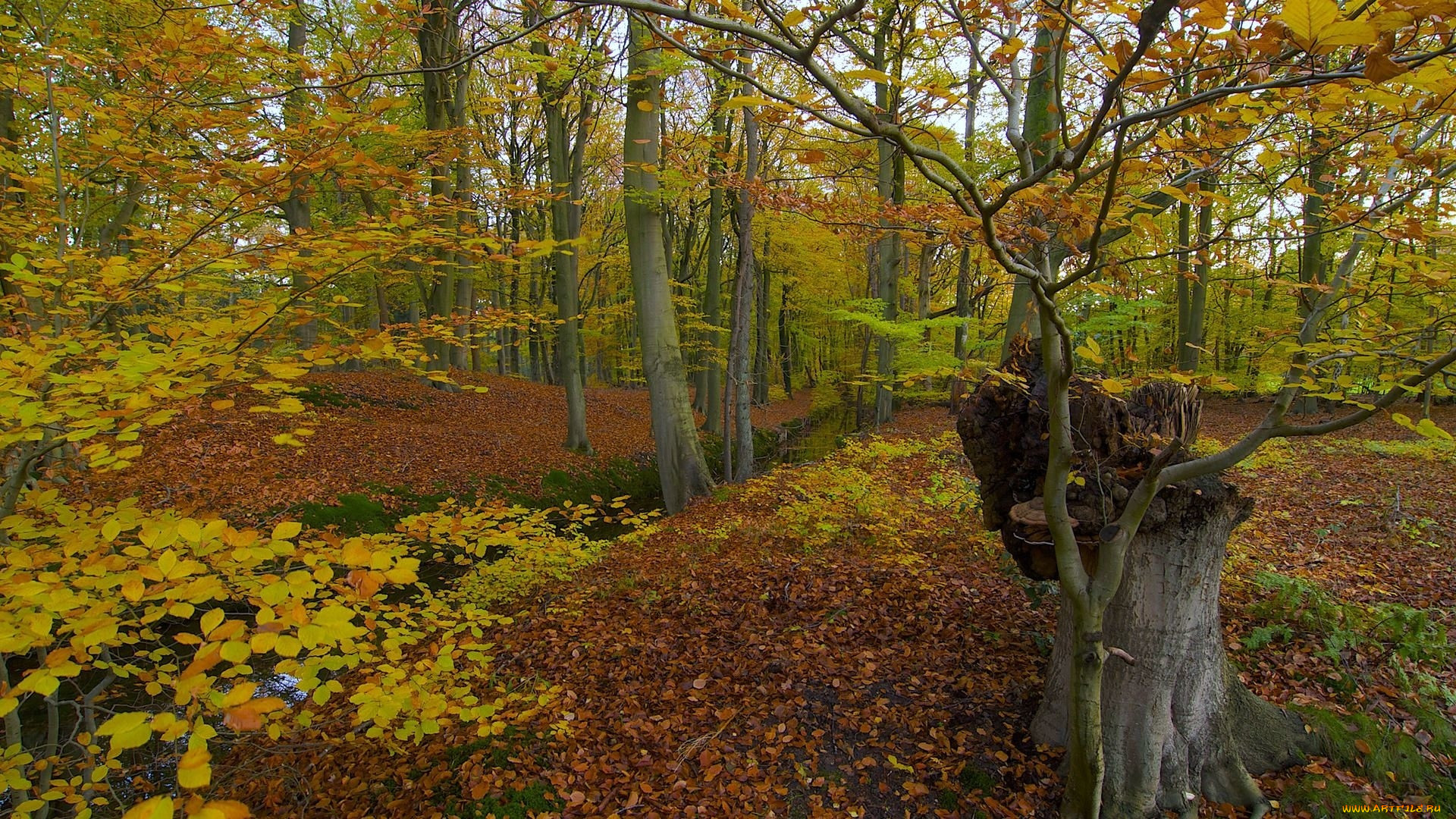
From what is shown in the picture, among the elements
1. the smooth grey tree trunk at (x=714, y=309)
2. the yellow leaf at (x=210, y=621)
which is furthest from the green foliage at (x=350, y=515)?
the smooth grey tree trunk at (x=714, y=309)

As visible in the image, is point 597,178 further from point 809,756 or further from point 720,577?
point 809,756

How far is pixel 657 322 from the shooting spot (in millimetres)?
8070

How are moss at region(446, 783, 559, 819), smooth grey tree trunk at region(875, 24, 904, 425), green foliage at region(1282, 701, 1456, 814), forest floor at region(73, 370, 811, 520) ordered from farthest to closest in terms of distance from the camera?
smooth grey tree trunk at region(875, 24, 904, 425) → forest floor at region(73, 370, 811, 520) → moss at region(446, 783, 559, 819) → green foliage at region(1282, 701, 1456, 814)

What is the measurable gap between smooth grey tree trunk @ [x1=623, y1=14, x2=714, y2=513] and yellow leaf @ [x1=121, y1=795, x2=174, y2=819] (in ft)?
22.3

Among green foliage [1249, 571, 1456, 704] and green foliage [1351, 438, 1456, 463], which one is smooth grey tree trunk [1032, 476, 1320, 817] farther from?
green foliage [1351, 438, 1456, 463]

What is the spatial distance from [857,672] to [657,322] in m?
5.46

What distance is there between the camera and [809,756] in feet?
10.5

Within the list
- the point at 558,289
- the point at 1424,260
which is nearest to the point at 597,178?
the point at 558,289

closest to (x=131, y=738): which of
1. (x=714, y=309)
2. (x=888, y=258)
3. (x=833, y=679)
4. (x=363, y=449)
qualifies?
(x=833, y=679)

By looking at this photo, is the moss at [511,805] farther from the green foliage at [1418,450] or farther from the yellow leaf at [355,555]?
the green foliage at [1418,450]

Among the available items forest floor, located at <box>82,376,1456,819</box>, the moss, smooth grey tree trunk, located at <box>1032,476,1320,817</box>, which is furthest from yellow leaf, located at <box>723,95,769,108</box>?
the moss

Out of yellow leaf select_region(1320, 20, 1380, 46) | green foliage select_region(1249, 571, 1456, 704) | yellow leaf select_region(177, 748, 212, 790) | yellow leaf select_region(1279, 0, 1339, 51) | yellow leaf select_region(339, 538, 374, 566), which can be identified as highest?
yellow leaf select_region(1279, 0, 1339, 51)

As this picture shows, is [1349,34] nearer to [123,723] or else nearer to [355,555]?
[355,555]

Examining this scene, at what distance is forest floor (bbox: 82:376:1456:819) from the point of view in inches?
116
